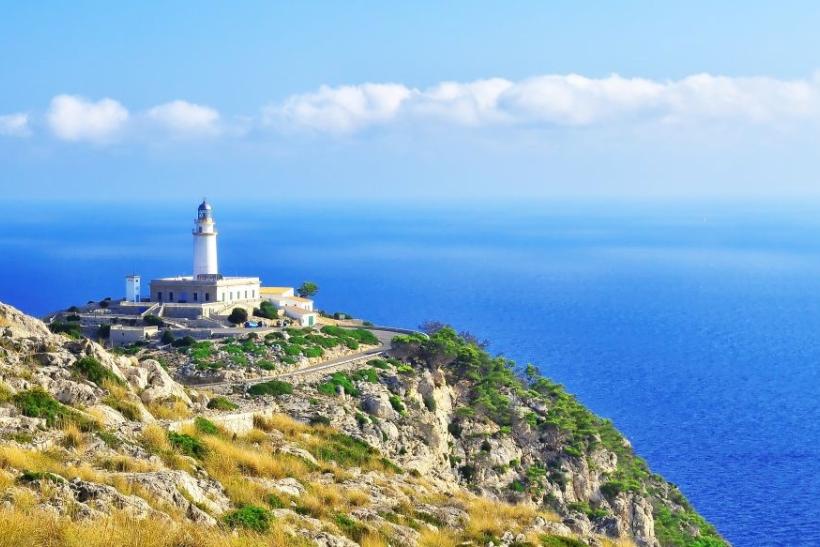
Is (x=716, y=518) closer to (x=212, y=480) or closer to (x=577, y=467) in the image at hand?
(x=577, y=467)

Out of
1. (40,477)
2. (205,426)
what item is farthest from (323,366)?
A: (40,477)

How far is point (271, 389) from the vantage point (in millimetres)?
38969

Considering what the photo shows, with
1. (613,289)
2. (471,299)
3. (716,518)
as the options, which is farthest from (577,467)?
(613,289)

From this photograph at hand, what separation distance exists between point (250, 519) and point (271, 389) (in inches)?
949

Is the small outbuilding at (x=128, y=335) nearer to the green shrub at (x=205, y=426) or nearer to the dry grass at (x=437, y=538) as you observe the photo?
the green shrub at (x=205, y=426)

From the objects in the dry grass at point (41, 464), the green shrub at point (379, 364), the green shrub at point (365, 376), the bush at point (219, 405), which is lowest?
the dry grass at point (41, 464)

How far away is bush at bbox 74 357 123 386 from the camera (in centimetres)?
2166

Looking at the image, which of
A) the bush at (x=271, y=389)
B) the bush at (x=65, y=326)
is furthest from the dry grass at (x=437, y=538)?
the bush at (x=65, y=326)

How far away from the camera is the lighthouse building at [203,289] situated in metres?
60.9

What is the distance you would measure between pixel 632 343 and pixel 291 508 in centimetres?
9963

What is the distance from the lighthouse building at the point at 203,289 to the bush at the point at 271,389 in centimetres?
2186

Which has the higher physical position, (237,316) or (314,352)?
(237,316)

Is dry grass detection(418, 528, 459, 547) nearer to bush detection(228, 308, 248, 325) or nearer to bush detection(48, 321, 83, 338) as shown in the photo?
bush detection(48, 321, 83, 338)

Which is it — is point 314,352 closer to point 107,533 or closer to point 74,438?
point 74,438
